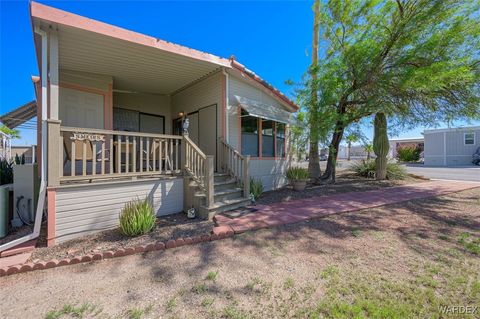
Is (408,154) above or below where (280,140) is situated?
below

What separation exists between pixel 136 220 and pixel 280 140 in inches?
261

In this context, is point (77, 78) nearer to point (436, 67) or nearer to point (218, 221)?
point (218, 221)

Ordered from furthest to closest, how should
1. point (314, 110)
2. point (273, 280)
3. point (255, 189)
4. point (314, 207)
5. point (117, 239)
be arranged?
1. point (314, 110)
2. point (255, 189)
3. point (314, 207)
4. point (117, 239)
5. point (273, 280)

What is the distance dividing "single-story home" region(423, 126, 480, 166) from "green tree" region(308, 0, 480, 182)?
1839cm

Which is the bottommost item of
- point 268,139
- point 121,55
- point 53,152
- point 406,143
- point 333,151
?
point 53,152

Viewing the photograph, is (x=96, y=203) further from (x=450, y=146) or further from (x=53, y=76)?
(x=450, y=146)

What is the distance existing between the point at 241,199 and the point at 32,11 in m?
5.28

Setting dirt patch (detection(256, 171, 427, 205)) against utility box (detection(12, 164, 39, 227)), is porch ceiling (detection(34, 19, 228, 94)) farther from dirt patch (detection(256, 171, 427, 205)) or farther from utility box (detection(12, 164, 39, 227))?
dirt patch (detection(256, 171, 427, 205))

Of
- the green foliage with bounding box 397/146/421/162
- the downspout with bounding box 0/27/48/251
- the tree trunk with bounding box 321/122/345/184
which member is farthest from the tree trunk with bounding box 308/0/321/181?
the green foliage with bounding box 397/146/421/162

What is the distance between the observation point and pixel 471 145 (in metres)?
20.9

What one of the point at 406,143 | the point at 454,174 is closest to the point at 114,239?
the point at 454,174

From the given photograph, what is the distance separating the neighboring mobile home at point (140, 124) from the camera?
12.9 ft

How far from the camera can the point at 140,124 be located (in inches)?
334

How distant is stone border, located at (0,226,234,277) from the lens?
2910mm
